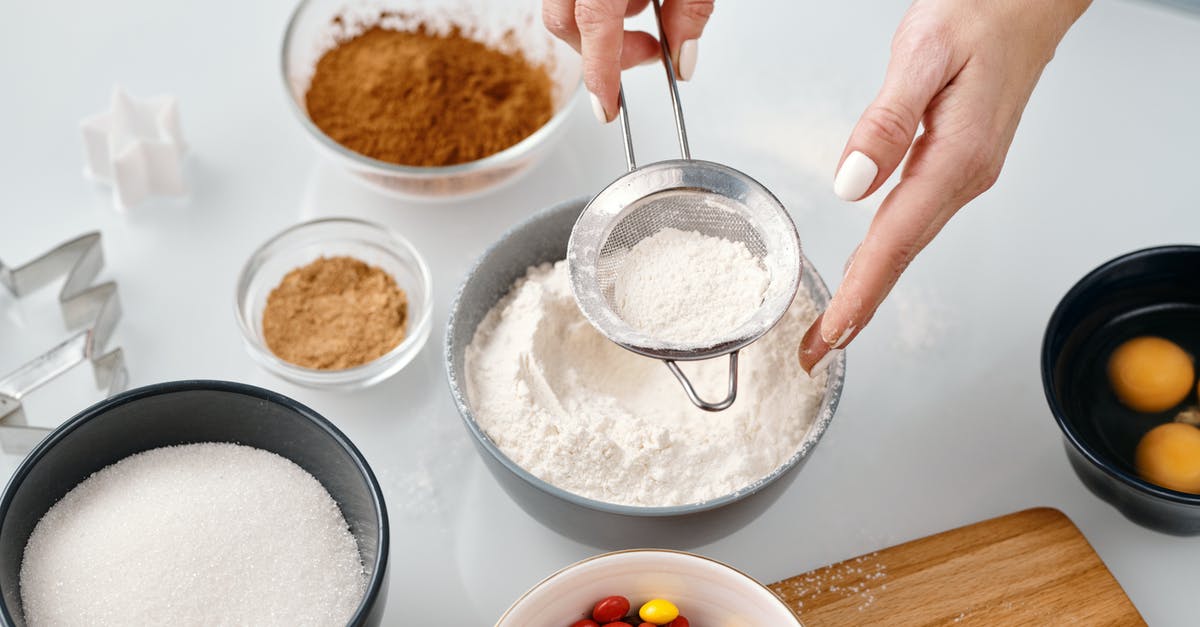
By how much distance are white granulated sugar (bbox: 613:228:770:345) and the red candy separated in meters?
0.27

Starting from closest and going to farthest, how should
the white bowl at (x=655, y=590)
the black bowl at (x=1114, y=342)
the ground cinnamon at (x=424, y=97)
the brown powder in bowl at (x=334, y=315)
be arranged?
the white bowl at (x=655, y=590) → the black bowl at (x=1114, y=342) → the brown powder in bowl at (x=334, y=315) → the ground cinnamon at (x=424, y=97)

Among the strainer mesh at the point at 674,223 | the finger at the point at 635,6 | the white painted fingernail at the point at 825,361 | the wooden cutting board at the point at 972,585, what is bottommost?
the wooden cutting board at the point at 972,585

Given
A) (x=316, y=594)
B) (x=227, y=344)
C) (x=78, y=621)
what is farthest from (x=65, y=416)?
(x=316, y=594)

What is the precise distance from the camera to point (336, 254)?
1.47m

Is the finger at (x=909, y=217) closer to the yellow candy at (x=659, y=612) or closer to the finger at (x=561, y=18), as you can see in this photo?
the yellow candy at (x=659, y=612)

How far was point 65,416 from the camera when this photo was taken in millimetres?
1362

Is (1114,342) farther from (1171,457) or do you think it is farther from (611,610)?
(611,610)

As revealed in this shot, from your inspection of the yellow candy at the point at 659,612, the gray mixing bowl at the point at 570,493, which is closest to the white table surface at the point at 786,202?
the gray mixing bowl at the point at 570,493

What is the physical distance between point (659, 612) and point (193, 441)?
0.53 m

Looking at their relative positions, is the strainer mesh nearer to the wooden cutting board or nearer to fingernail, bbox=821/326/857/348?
fingernail, bbox=821/326/857/348

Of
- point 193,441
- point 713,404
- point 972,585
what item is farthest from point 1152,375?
point 193,441

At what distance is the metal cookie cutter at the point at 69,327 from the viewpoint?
129cm

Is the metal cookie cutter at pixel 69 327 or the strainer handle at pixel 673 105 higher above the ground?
the strainer handle at pixel 673 105

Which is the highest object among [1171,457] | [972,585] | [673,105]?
[673,105]
